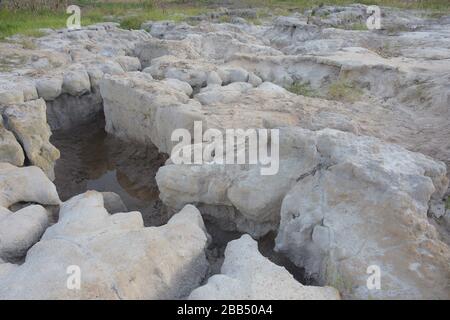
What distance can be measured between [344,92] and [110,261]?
269 inches

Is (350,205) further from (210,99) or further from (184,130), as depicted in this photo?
(210,99)

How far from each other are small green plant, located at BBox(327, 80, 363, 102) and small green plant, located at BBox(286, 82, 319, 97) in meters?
0.38

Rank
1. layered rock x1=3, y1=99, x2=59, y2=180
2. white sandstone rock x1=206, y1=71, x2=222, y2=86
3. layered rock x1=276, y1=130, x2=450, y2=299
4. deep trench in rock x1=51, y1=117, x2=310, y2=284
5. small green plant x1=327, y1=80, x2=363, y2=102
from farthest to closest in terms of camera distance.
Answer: white sandstone rock x1=206, y1=71, x2=222, y2=86
small green plant x1=327, y1=80, x2=363, y2=102
layered rock x1=3, y1=99, x2=59, y2=180
deep trench in rock x1=51, y1=117, x2=310, y2=284
layered rock x1=276, y1=130, x2=450, y2=299

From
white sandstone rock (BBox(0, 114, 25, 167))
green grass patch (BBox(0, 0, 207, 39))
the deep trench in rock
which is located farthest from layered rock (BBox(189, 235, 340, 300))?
green grass patch (BBox(0, 0, 207, 39))

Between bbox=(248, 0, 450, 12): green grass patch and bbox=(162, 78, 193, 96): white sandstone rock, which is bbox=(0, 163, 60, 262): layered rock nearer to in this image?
bbox=(162, 78, 193, 96): white sandstone rock

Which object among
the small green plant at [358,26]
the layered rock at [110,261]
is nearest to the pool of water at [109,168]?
the layered rock at [110,261]

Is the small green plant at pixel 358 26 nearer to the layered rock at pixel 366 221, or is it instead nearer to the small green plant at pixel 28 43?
the small green plant at pixel 28 43

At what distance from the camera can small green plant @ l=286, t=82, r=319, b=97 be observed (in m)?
9.86

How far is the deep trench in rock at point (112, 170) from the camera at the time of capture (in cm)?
727

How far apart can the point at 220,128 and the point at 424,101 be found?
13.2ft

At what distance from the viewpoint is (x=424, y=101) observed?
8.37m

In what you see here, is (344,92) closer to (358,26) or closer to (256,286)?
(256,286)

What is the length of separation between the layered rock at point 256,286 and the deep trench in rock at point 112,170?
1913mm

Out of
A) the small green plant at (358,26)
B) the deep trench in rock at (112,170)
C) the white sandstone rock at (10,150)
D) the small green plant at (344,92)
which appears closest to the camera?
the white sandstone rock at (10,150)
